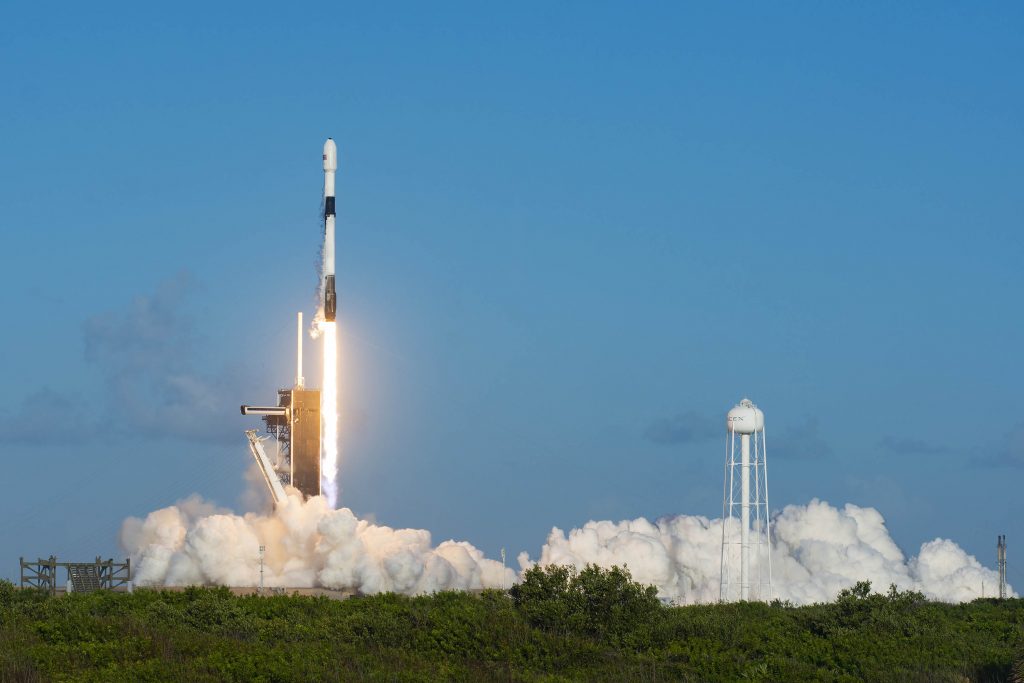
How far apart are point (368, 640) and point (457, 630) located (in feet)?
8.97

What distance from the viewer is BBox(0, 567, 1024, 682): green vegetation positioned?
157ft

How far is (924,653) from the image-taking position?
170 ft

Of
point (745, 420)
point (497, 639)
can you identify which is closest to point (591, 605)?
point (497, 639)

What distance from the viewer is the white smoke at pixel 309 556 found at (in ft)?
255

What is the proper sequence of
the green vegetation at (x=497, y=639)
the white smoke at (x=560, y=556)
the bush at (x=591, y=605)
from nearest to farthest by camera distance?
the green vegetation at (x=497, y=639) < the bush at (x=591, y=605) < the white smoke at (x=560, y=556)

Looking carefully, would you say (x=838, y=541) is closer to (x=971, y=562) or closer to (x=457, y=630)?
(x=971, y=562)

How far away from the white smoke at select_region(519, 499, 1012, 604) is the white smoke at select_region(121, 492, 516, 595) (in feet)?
21.9

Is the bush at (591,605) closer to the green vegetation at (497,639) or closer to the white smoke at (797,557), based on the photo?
the green vegetation at (497,639)

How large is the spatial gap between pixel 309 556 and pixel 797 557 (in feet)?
86.0

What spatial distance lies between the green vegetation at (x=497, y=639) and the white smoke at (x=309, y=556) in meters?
14.7

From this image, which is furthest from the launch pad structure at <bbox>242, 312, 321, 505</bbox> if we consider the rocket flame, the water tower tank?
the water tower tank

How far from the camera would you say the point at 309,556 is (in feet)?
261

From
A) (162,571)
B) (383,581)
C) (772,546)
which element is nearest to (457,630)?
(383,581)

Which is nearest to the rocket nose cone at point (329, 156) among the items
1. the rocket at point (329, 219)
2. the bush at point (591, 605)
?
the rocket at point (329, 219)
